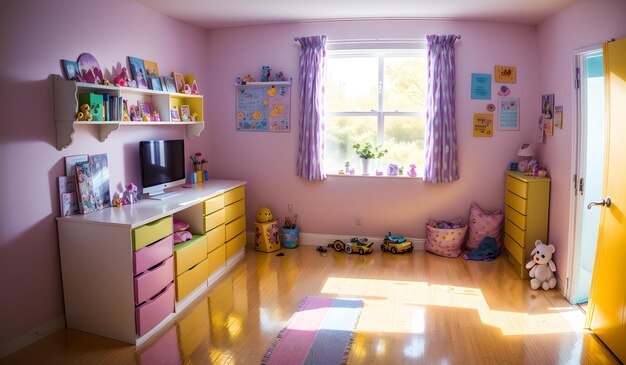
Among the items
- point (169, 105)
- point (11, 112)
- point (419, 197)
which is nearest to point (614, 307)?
point (419, 197)

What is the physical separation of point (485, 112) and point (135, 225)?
11.6 ft

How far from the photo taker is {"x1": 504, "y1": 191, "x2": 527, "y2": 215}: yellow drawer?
3.95 meters

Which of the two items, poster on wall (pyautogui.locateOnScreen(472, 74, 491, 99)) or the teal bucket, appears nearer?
poster on wall (pyautogui.locateOnScreen(472, 74, 491, 99))

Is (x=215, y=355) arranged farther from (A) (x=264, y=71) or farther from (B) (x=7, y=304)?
(A) (x=264, y=71)

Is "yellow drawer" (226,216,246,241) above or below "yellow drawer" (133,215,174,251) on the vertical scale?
below

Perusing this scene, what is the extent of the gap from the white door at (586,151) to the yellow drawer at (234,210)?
2972 millimetres

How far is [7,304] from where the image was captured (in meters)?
2.65

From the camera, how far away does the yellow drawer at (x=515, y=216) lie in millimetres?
3941

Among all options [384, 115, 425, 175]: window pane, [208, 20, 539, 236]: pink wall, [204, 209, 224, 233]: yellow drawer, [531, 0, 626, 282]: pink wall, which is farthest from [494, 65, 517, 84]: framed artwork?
[204, 209, 224, 233]: yellow drawer

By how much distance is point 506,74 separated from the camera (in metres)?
4.44

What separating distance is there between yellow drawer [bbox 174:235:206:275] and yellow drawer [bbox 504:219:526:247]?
112 inches

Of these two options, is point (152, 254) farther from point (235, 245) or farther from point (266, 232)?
point (266, 232)

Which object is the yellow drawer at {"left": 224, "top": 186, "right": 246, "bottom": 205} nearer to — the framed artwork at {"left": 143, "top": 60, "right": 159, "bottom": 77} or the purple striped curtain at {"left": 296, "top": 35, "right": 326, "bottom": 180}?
the purple striped curtain at {"left": 296, "top": 35, "right": 326, "bottom": 180}

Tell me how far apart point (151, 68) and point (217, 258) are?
1.79 meters
